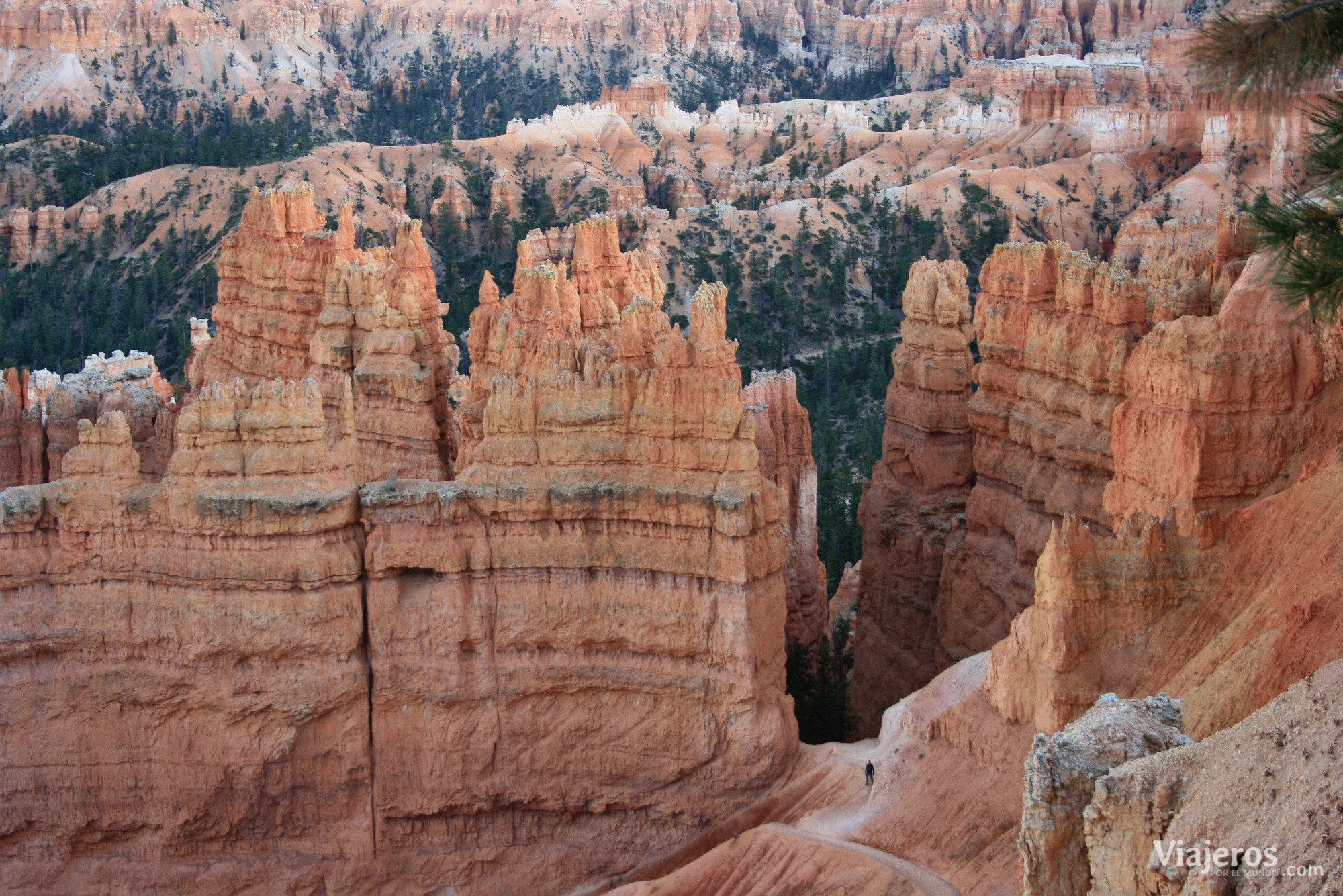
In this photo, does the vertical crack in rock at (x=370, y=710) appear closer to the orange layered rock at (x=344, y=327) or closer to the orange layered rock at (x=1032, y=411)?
the orange layered rock at (x=344, y=327)

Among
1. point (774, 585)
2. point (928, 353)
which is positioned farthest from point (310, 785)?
point (928, 353)

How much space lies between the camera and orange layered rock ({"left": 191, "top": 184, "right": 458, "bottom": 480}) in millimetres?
31750

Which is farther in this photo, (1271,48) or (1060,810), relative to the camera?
(1060,810)

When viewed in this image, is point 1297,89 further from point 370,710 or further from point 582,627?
point 370,710

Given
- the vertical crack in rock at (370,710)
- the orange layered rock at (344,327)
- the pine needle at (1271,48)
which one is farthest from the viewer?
the orange layered rock at (344,327)

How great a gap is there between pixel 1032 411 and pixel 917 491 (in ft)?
17.4

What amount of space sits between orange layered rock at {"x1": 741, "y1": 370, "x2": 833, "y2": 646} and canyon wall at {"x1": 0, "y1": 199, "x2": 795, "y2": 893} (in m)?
10.1

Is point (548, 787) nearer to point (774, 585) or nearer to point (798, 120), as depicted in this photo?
point (774, 585)

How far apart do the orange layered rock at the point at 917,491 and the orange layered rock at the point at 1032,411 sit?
1.19m

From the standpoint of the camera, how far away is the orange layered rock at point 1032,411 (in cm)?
2688

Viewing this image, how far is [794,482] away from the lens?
→ 35.0 metres

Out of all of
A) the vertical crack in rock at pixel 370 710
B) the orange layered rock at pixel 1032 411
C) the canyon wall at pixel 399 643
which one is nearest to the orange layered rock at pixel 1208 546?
the orange layered rock at pixel 1032 411

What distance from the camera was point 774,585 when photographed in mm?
23188

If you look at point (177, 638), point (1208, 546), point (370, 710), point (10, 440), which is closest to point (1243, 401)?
point (1208, 546)
